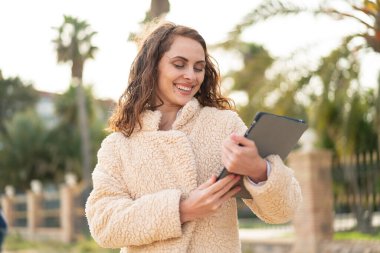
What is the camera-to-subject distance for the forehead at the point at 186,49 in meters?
2.32

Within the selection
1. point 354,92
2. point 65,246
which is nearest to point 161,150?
point 354,92

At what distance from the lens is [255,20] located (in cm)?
1030

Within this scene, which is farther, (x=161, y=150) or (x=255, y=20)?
(x=255, y=20)

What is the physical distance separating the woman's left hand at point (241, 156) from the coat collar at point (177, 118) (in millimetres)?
361

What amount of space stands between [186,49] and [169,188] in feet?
1.49

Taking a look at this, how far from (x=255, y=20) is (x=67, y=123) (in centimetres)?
2683

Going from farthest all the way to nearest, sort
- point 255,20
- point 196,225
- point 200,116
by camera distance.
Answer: point 255,20
point 200,116
point 196,225

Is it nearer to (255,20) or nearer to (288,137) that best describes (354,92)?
(255,20)

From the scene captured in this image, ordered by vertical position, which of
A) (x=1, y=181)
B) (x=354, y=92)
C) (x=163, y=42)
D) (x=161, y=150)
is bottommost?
(x=1, y=181)

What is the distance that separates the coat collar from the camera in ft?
7.73

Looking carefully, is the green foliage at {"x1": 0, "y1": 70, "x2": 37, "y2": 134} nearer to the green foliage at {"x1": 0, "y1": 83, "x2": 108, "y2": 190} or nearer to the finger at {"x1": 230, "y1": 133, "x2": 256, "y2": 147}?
the green foliage at {"x1": 0, "y1": 83, "x2": 108, "y2": 190}

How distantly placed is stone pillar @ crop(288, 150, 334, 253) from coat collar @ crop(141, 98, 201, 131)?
30.9ft

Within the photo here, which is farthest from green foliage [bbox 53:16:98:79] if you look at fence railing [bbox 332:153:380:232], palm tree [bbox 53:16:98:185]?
fence railing [bbox 332:153:380:232]

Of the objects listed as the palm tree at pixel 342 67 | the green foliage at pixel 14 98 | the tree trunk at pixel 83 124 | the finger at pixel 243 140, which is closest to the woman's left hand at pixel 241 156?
the finger at pixel 243 140
